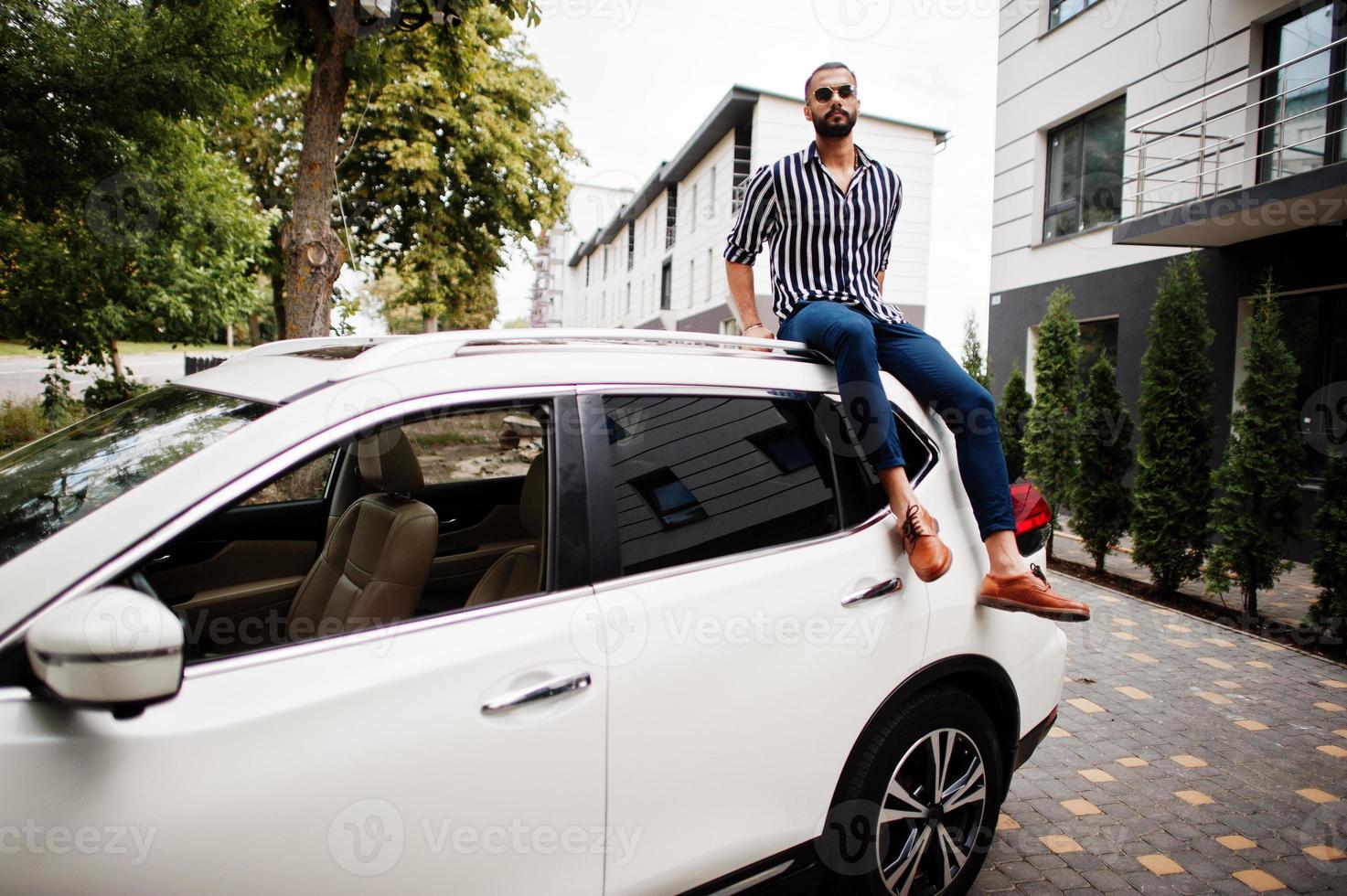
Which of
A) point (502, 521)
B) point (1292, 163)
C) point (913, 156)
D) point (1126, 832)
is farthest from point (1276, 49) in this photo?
point (913, 156)

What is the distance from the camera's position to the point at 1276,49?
9.28 metres

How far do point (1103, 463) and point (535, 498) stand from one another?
294 inches

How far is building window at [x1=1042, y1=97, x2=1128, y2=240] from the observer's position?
38.2 feet

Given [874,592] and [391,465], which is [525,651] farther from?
[391,465]

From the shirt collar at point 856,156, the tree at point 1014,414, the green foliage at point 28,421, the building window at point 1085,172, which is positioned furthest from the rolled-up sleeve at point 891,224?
the green foliage at point 28,421

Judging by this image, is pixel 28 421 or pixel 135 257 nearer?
pixel 135 257

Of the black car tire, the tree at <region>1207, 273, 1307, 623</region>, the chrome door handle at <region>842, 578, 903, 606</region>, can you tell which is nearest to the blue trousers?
the chrome door handle at <region>842, 578, 903, 606</region>

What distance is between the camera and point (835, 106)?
319 cm

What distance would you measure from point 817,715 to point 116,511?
1705 millimetres

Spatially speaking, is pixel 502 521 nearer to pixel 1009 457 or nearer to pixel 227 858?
pixel 227 858

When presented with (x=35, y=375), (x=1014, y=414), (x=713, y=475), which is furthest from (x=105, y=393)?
(x=713, y=475)

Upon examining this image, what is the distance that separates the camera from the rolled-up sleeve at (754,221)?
3.35 metres

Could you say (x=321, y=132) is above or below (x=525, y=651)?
above

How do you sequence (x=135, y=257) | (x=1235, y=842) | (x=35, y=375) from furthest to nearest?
(x=35, y=375) < (x=135, y=257) < (x=1235, y=842)
